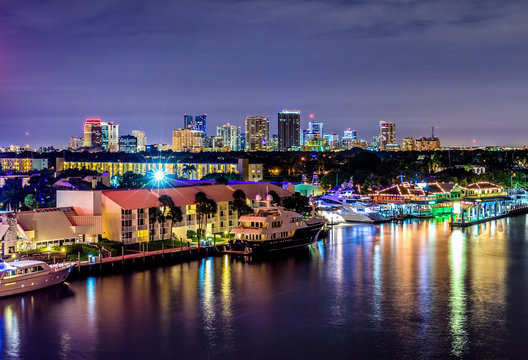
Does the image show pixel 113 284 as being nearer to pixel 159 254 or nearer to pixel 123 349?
pixel 159 254

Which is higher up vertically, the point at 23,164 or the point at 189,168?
the point at 23,164

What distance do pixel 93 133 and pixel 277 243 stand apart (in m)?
167

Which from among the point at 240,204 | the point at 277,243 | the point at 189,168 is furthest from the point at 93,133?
the point at 277,243

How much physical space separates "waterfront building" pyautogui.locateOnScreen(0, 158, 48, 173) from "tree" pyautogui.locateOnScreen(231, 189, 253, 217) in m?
80.2

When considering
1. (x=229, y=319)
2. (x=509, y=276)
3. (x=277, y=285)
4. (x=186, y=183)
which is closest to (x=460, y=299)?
(x=509, y=276)

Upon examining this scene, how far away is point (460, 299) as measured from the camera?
23.0 metres

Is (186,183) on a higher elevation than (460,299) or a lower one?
higher

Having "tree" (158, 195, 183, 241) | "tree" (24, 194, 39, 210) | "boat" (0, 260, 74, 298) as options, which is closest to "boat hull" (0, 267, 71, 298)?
"boat" (0, 260, 74, 298)

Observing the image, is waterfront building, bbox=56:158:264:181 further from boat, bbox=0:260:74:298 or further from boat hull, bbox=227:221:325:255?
boat, bbox=0:260:74:298

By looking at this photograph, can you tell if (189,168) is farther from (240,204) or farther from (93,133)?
(93,133)

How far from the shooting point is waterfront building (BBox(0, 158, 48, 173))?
354ft

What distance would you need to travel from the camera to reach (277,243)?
32.2m

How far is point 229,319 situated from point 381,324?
5168 millimetres

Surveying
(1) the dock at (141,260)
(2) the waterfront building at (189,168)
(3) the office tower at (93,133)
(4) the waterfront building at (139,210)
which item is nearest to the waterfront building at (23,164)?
(2) the waterfront building at (189,168)
